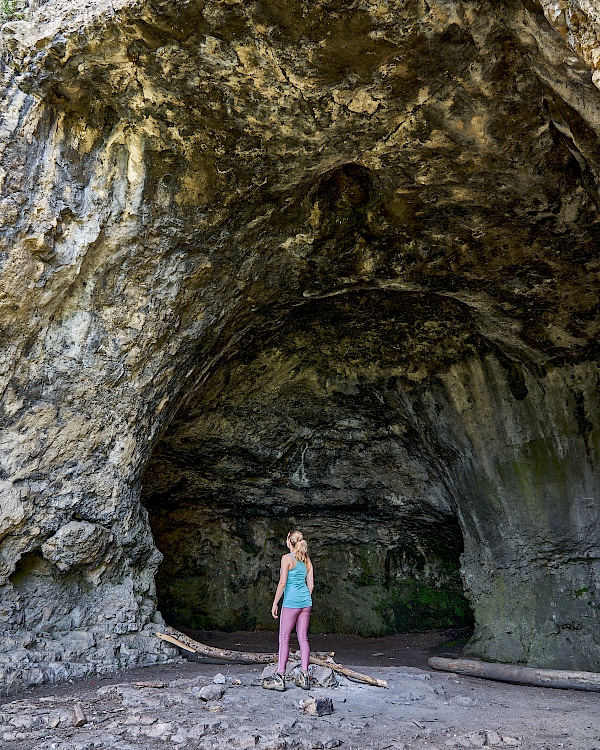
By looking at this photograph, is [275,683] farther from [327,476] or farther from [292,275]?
[327,476]

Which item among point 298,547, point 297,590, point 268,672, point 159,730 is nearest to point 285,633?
point 297,590

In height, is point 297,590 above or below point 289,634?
above

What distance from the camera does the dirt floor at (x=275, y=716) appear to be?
3373 mm

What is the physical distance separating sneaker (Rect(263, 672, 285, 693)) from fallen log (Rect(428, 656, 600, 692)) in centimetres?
347

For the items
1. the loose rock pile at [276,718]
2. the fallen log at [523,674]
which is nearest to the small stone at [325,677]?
the loose rock pile at [276,718]

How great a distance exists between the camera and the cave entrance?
8.55m

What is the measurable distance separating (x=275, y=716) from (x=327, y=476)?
664 cm

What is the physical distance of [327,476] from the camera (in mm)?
10438

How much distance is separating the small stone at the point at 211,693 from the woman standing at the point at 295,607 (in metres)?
0.40

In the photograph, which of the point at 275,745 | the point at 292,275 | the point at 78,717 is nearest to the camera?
the point at 275,745

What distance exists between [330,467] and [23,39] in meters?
7.58

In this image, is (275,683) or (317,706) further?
(275,683)

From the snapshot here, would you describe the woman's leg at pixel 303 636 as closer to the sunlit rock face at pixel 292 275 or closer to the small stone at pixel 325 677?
the small stone at pixel 325 677

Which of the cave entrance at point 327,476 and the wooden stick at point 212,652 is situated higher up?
the cave entrance at point 327,476
